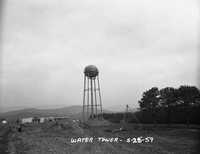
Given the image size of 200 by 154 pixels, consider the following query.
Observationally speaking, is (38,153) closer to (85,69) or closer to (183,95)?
(183,95)

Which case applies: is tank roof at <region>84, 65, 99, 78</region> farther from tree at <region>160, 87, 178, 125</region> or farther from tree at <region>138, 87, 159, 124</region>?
tree at <region>160, 87, 178, 125</region>

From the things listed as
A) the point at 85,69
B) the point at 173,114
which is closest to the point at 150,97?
the point at 173,114

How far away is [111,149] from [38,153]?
4.11 metres

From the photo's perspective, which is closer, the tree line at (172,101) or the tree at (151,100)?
the tree line at (172,101)

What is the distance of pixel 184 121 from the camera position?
30.3 m

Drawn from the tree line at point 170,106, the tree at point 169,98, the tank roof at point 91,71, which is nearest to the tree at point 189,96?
the tree line at point 170,106

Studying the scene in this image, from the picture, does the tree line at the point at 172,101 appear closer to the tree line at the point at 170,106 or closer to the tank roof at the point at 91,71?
the tree line at the point at 170,106

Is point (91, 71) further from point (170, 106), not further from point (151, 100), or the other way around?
point (170, 106)

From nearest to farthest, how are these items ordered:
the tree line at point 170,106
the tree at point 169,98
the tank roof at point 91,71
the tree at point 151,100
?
the tree line at point 170,106, the tree at point 169,98, the tree at point 151,100, the tank roof at point 91,71

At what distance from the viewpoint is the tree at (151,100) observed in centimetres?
3544

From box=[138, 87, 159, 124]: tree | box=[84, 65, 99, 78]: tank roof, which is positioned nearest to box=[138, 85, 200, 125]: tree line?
box=[138, 87, 159, 124]: tree

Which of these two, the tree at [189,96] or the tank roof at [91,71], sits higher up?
the tank roof at [91,71]

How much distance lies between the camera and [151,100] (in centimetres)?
3603

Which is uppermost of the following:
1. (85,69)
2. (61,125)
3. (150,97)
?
(85,69)
